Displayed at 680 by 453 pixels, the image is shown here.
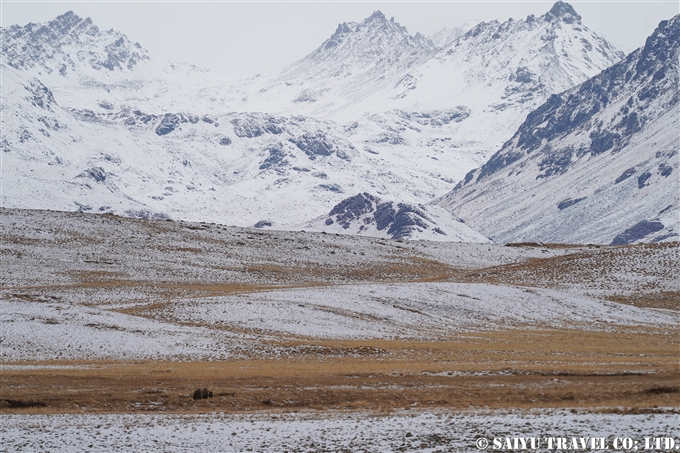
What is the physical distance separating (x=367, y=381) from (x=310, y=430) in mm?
9987

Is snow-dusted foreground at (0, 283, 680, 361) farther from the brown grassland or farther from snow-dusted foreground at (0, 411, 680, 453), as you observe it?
snow-dusted foreground at (0, 411, 680, 453)

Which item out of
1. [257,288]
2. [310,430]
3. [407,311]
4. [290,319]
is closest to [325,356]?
[290,319]

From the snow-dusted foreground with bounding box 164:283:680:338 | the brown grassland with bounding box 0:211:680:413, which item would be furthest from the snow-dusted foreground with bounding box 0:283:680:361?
the brown grassland with bounding box 0:211:680:413

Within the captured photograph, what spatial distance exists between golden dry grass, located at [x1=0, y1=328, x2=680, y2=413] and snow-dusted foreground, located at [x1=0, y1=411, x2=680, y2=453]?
1.94 m

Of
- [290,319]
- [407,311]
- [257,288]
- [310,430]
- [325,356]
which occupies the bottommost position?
[310,430]

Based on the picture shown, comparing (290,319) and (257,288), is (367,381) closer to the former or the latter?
(290,319)

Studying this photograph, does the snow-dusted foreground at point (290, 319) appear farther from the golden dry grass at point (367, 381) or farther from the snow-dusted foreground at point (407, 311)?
the golden dry grass at point (367, 381)

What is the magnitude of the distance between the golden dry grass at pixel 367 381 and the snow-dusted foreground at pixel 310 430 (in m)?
1.94

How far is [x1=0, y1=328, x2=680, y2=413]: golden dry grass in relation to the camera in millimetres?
33219

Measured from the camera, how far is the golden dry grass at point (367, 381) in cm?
3322

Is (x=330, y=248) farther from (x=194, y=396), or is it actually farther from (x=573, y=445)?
(x=573, y=445)

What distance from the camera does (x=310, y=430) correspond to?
2852 cm

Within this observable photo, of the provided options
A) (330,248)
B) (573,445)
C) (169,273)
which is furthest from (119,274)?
(573,445)

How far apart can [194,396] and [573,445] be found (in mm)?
15353
